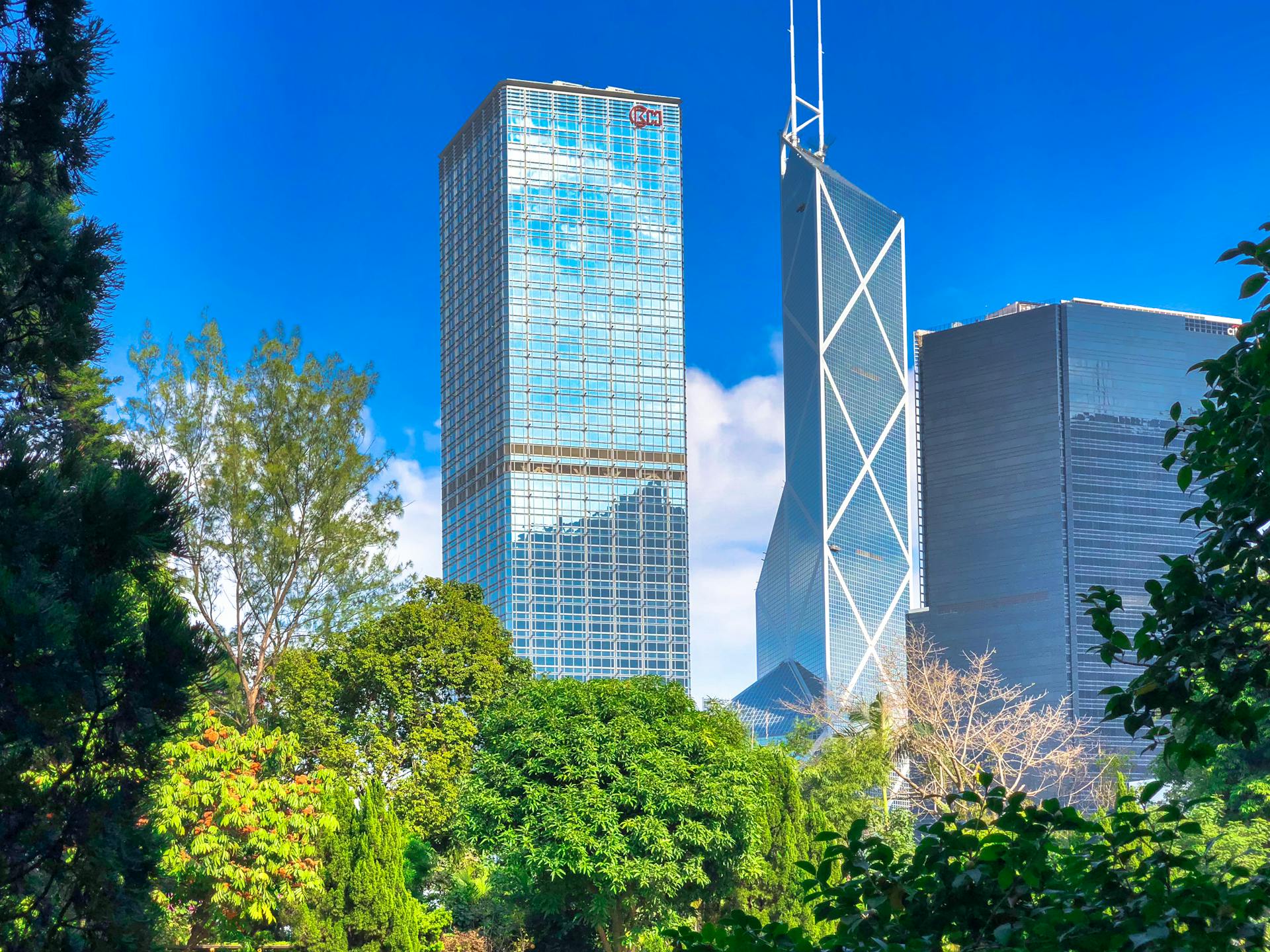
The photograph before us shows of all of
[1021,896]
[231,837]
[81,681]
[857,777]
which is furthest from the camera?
[857,777]

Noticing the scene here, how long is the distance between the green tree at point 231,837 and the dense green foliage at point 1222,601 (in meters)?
14.2

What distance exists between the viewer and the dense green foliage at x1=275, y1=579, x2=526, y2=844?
24.9m

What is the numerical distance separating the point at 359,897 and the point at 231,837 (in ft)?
7.88

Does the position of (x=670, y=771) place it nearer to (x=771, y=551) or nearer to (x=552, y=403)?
(x=552, y=403)

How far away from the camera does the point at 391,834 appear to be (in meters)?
19.1

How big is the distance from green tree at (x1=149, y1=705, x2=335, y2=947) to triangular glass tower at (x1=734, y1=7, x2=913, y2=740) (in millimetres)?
88991

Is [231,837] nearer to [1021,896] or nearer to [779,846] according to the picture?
[779,846]

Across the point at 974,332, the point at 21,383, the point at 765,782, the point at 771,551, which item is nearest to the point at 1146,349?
the point at 974,332

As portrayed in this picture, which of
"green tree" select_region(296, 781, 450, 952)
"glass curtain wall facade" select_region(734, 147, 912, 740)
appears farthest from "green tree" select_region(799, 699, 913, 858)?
"glass curtain wall facade" select_region(734, 147, 912, 740)

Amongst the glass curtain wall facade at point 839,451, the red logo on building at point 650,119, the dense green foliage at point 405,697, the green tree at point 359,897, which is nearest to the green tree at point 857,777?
the dense green foliage at point 405,697

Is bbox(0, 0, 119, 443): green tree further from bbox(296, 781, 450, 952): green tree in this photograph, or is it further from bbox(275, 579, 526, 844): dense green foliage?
bbox(275, 579, 526, 844): dense green foliage

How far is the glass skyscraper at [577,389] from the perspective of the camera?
334ft

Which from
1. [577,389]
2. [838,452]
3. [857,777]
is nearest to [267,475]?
[857,777]

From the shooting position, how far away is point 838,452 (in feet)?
355
